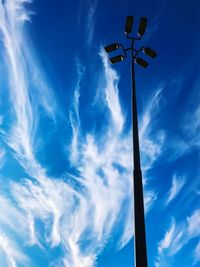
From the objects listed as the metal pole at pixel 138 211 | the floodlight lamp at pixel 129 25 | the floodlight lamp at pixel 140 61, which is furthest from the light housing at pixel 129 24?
the metal pole at pixel 138 211

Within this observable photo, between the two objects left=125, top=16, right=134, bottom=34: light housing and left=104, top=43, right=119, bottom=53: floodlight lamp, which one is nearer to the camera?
left=125, top=16, right=134, bottom=34: light housing

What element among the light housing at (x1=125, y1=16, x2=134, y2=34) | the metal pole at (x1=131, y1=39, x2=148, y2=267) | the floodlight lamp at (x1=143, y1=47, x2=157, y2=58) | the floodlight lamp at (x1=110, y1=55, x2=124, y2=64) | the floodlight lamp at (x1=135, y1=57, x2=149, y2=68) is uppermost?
the light housing at (x1=125, y1=16, x2=134, y2=34)

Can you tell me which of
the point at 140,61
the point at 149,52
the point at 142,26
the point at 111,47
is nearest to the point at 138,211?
the point at 140,61

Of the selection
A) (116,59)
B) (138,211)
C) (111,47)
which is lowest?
(138,211)

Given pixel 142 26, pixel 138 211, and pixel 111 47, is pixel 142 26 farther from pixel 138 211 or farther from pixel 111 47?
pixel 138 211

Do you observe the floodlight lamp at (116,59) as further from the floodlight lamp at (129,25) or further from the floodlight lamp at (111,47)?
the floodlight lamp at (129,25)

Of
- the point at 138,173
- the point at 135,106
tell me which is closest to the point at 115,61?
the point at 135,106

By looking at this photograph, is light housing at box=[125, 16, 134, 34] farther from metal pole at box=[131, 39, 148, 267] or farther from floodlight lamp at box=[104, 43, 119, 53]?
metal pole at box=[131, 39, 148, 267]

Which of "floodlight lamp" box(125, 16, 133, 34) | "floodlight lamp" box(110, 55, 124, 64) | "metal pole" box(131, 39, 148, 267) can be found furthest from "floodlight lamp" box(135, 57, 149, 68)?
"metal pole" box(131, 39, 148, 267)

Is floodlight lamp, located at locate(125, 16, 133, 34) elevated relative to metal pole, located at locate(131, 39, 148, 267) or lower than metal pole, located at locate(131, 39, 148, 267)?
elevated

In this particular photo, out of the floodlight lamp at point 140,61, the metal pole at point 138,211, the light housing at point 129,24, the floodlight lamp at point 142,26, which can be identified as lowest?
the metal pole at point 138,211

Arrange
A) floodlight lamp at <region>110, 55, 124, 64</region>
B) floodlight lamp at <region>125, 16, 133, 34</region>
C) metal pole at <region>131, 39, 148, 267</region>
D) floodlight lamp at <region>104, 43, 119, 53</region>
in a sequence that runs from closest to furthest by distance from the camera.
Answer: metal pole at <region>131, 39, 148, 267</region> → floodlight lamp at <region>125, 16, 133, 34</region> → floodlight lamp at <region>110, 55, 124, 64</region> → floodlight lamp at <region>104, 43, 119, 53</region>

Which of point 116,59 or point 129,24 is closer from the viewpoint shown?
point 129,24

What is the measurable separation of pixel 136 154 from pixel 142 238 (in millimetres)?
1854
